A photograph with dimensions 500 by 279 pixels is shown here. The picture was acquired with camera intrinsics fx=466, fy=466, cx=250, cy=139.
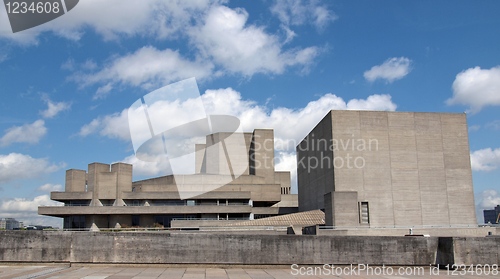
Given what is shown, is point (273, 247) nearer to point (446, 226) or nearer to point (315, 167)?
point (446, 226)

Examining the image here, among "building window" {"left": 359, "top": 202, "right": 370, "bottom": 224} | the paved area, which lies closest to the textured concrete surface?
the paved area

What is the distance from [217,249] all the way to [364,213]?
3630 centimetres

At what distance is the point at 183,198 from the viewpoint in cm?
8381

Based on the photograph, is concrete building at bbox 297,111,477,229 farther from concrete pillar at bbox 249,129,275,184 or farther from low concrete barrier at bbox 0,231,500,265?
concrete pillar at bbox 249,129,275,184

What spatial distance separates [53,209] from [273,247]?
6903 centimetres

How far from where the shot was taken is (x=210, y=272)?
19.0m

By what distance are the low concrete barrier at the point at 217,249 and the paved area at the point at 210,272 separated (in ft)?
1.68

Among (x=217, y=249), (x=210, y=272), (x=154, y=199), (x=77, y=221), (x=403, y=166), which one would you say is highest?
(x=403, y=166)

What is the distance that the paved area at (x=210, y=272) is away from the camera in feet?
57.0

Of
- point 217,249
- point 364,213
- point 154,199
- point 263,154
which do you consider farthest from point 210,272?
point 263,154

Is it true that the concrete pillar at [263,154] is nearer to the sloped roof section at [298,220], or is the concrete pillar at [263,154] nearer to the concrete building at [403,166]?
the sloped roof section at [298,220]

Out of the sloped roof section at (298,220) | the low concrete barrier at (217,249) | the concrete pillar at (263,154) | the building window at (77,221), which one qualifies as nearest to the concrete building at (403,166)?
the sloped roof section at (298,220)

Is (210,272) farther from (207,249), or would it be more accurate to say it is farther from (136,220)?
(136,220)

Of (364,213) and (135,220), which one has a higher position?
(364,213)
